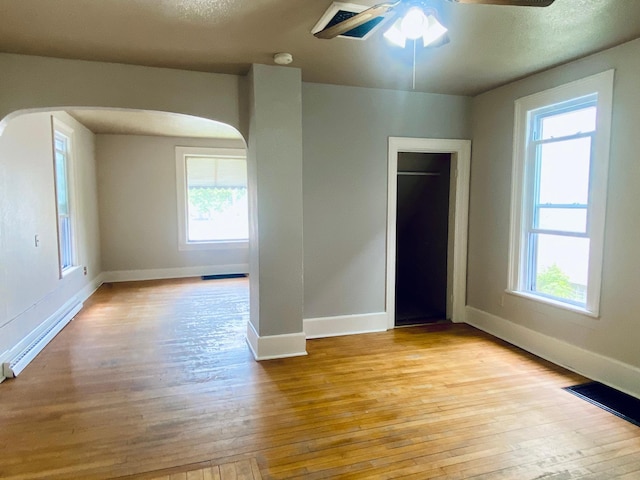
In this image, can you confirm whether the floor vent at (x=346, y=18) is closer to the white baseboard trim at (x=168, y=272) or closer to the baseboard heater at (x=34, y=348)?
the baseboard heater at (x=34, y=348)

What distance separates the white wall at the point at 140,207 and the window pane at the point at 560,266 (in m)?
5.64

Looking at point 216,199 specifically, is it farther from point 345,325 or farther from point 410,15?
point 410,15

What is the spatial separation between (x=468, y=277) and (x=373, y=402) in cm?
235

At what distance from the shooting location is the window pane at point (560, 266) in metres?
3.32

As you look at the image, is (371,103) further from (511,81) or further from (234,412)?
(234,412)

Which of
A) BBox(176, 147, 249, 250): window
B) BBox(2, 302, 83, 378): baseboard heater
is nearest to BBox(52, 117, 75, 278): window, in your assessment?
BBox(2, 302, 83, 378): baseboard heater

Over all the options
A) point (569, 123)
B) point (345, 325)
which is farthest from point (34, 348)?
point (569, 123)

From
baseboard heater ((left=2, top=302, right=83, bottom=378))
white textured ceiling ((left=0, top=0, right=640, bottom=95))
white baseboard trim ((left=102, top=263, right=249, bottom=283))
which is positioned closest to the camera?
white textured ceiling ((left=0, top=0, right=640, bottom=95))

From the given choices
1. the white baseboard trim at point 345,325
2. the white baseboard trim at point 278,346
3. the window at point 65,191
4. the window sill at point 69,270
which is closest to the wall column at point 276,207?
the white baseboard trim at point 278,346

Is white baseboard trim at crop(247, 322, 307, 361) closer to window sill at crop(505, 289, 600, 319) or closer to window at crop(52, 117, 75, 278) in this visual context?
window sill at crop(505, 289, 600, 319)

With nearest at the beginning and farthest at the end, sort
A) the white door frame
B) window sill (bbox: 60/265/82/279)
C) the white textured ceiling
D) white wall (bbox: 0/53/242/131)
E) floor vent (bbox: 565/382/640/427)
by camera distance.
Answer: the white textured ceiling
floor vent (bbox: 565/382/640/427)
white wall (bbox: 0/53/242/131)
the white door frame
window sill (bbox: 60/265/82/279)

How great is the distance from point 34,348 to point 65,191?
246 cm

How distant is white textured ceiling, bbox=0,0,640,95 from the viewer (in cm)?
233

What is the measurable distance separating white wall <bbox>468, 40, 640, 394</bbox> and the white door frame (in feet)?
0.31
